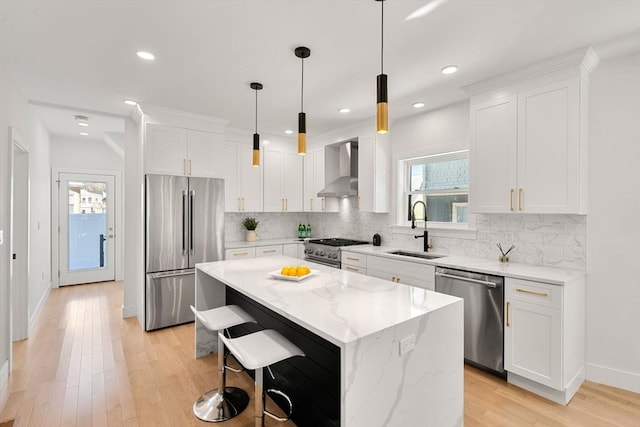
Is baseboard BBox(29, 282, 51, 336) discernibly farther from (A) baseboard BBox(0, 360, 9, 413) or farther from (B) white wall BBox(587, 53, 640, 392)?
(B) white wall BBox(587, 53, 640, 392)

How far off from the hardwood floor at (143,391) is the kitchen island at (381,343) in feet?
2.20

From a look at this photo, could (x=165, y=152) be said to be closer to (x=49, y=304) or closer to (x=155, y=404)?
(x=155, y=404)

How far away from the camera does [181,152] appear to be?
13.3 feet

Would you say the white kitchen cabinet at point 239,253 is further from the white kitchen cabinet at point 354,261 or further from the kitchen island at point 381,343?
the kitchen island at point 381,343

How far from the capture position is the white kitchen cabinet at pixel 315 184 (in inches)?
207

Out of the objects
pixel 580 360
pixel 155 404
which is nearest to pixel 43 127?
pixel 155 404

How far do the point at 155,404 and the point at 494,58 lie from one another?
12.3ft

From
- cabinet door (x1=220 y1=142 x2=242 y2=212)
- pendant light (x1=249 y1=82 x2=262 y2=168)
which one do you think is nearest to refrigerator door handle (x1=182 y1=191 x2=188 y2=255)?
cabinet door (x1=220 y1=142 x2=242 y2=212)

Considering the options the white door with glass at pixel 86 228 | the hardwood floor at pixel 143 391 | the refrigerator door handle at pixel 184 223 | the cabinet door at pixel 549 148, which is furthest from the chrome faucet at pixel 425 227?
the white door with glass at pixel 86 228

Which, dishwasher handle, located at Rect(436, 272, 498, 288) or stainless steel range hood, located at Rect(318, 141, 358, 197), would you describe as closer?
dishwasher handle, located at Rect(436, 272, 498, 288)

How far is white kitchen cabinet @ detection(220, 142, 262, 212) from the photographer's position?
15.9ft

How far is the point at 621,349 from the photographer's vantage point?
2572 millimetres

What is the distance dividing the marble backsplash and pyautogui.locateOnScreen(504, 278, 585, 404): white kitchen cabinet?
34cm

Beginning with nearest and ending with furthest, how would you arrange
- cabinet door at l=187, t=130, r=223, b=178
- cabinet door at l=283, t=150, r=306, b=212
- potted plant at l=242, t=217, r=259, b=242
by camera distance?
cabinet door at l=187, t=130, r=223, b=178, potted plant at l=242, t=217, r=259, b=242, cabinet door at l=283, t=150, r=306, b=212
